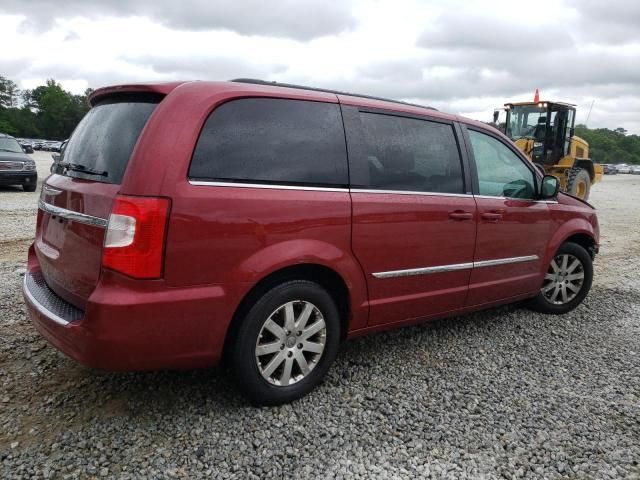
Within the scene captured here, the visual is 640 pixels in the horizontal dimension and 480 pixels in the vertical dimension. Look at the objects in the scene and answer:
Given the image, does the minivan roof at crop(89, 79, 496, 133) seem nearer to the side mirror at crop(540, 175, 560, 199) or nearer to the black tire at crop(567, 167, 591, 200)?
the side mirror at crop(540, 175, 560, 199)

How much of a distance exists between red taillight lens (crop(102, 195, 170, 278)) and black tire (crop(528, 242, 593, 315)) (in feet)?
12.0

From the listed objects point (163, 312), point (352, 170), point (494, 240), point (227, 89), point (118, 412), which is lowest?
point (118, 412)

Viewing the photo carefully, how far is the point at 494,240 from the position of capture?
3.98 m

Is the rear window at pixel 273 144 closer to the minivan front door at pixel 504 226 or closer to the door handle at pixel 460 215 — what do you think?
the door handle at pixel 460 215

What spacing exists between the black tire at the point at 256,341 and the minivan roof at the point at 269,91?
1.08 metres

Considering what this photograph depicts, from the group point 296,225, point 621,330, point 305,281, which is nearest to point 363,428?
point 305,281

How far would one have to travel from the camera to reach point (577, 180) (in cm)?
1470

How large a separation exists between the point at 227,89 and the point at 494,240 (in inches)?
92.0

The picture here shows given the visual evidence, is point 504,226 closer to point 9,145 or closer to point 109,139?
point 109,139

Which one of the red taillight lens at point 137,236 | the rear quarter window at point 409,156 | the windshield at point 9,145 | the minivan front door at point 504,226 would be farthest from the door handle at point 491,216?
the windshield at point 9,145

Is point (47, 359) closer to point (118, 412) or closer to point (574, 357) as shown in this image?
point (118, 412)

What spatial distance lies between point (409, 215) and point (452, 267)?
623 mm

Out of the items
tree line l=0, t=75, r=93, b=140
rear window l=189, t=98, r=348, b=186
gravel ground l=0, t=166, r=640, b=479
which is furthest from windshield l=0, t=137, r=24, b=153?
tree line l=0, t=75, r=93, b=140

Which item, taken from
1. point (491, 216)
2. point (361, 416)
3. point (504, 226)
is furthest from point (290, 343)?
point (504, 226)
